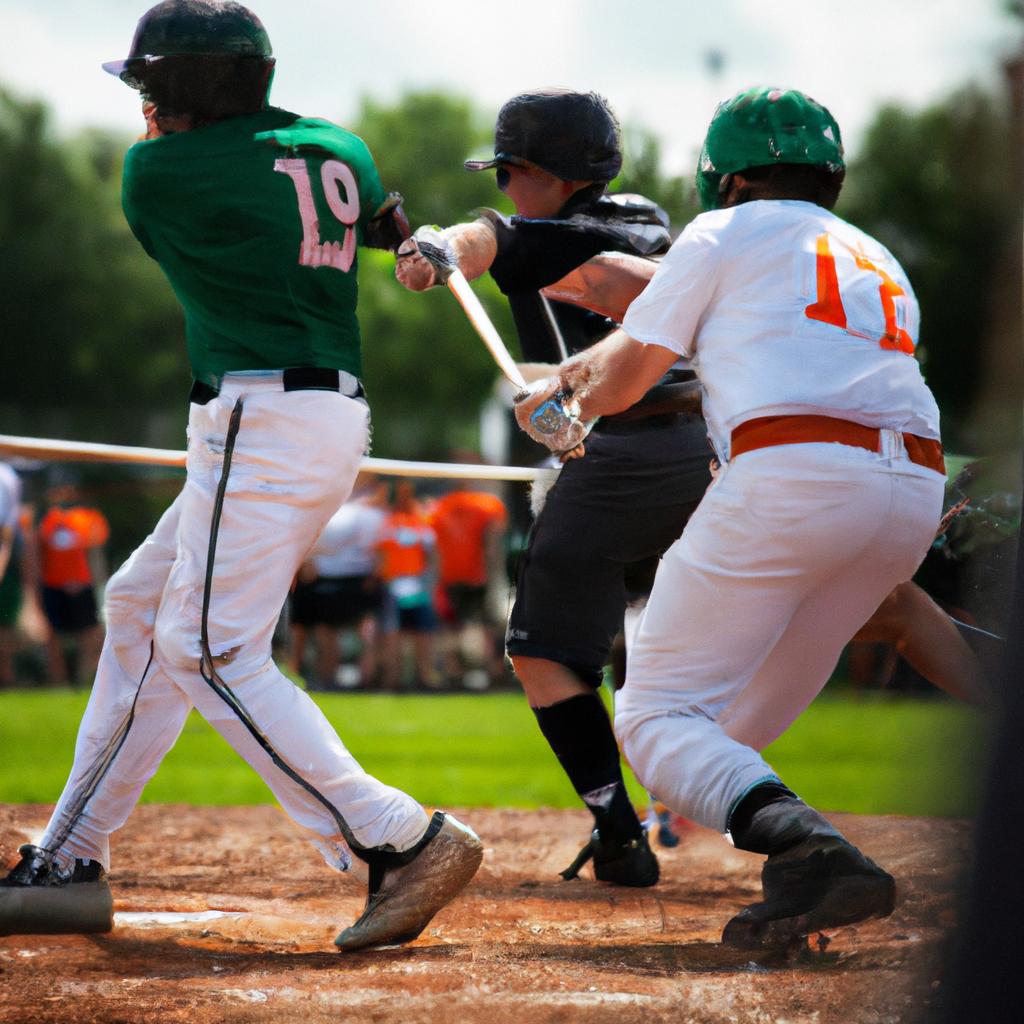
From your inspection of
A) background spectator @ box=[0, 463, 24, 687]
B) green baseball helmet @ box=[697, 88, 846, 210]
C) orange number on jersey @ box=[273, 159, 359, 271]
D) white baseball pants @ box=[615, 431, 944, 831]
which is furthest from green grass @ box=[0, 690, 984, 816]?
orange number on jersey @ box=[273, 159, 359, 271]

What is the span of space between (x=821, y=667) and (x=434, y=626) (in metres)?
8.85

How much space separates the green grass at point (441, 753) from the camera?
22.2ft

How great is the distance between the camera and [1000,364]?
1.69 metres

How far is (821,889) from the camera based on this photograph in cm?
252

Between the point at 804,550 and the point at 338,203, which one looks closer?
the point at 804,550

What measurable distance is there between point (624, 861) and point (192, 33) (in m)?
2.50

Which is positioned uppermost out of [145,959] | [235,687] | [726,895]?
[235,687]

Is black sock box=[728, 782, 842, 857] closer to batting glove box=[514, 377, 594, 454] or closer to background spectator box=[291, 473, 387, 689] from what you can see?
batting glove box=[514, 377, 594, 454]

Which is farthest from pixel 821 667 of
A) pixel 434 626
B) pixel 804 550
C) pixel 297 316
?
pixel 434 626

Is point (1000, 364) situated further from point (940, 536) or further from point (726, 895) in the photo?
point (726, 895)

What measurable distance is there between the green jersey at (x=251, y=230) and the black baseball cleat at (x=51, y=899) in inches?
47.1

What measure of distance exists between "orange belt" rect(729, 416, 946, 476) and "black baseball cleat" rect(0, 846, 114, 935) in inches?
71.5

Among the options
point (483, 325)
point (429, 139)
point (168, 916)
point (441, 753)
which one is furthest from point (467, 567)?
point (168, 916)

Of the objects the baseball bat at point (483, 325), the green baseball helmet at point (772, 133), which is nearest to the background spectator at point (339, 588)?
the baseball bat at point (483, 325)
